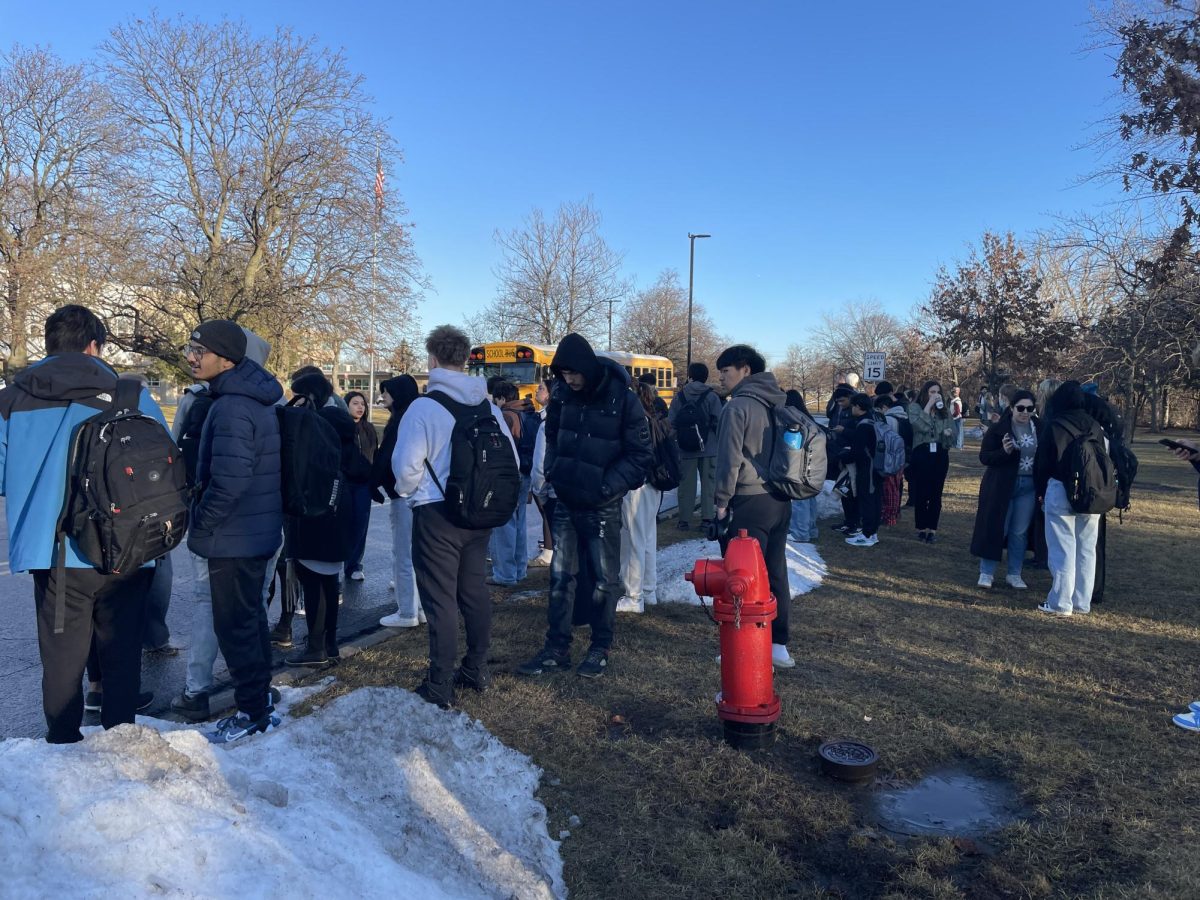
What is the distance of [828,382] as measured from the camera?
75.4 meters

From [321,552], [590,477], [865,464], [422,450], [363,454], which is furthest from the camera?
[865,464]

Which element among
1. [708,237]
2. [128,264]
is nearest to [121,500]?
[128,264]

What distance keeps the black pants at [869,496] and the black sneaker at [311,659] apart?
6.90m

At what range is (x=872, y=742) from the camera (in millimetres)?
4207

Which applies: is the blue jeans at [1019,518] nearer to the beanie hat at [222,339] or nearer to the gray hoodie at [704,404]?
the gray hoodie at [704,404]

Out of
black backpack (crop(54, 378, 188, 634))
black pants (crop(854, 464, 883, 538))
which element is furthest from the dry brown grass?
black pants (crop(854, 464, 883, 538))

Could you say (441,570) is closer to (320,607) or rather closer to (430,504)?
(430,504)

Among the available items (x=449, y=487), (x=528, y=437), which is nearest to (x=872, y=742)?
(x=449, y=487)

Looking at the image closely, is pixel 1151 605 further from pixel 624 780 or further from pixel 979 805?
pixel 624 780

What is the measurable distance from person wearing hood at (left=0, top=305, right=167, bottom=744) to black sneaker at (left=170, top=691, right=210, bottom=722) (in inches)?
31.5

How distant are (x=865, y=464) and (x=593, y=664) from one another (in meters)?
5.92

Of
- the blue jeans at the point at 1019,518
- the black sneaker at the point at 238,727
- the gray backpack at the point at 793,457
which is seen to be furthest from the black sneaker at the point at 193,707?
the blue jeans at the point at 1019,518

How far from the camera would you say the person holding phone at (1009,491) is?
7.48 meters

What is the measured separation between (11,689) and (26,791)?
302cm
